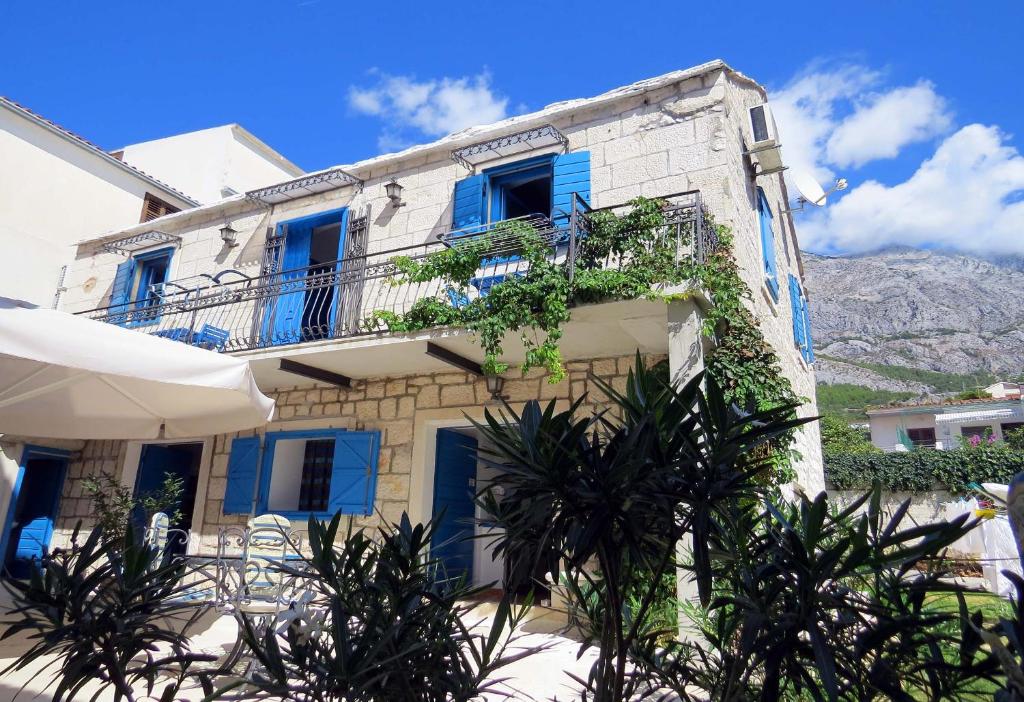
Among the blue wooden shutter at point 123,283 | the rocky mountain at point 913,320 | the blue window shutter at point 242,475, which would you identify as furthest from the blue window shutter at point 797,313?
the rocky mountain at point 913,320

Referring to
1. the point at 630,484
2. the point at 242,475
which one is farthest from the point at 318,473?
the point at 630,484

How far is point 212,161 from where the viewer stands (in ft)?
47.8

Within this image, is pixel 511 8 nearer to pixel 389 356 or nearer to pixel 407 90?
pixel 407 90

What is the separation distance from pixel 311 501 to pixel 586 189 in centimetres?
533

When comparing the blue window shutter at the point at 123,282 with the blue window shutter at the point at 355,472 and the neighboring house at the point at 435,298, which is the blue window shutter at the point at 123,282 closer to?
the neighboring house at the point at 435,298

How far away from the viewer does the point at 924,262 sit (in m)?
128

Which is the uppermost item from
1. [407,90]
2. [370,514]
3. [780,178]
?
[407,90]

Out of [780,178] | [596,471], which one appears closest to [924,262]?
[780,178]

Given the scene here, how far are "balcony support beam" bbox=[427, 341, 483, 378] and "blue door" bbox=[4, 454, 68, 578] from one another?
24.6ft

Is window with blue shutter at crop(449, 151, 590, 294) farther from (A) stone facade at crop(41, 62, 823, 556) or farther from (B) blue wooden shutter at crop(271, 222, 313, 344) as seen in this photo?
(B) blue wooden shutter at crop(271, 222, 313, 344)

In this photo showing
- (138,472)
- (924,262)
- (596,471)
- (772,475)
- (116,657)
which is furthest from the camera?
(924,262)

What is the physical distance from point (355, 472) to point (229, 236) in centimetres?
458

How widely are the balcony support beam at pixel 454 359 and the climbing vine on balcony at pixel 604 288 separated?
0.29m

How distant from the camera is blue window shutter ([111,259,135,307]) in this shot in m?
10.7
